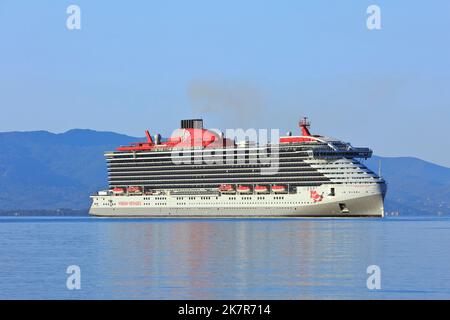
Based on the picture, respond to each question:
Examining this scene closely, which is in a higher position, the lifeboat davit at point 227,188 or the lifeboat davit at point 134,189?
the lifeboat davit at point 227,188

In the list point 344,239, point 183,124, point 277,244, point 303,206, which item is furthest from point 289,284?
point 183,124

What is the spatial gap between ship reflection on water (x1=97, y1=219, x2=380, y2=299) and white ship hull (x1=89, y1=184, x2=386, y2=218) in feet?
141

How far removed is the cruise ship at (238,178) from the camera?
14538 cm

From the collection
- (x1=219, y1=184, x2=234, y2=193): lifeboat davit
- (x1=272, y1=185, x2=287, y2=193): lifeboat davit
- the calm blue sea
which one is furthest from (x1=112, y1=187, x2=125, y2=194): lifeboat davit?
the calm blue sea

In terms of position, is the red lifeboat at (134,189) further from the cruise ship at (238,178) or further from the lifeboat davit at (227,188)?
the lifeboat davit at (227,188)

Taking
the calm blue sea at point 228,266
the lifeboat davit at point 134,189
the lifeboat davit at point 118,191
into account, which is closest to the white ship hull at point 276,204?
the lifeboat davit at point 134,189

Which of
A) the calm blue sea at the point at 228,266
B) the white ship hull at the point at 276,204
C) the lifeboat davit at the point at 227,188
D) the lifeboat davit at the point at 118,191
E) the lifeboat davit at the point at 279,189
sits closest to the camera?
the calm blue sea at the point at 228,266

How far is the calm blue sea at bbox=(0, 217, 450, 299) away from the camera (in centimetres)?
5131

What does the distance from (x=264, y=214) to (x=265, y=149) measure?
41.5 feet

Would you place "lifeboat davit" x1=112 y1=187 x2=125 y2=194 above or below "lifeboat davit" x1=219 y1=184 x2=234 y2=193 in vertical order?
below

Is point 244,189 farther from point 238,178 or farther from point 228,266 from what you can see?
point 228,266

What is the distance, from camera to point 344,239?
9119 centimetres

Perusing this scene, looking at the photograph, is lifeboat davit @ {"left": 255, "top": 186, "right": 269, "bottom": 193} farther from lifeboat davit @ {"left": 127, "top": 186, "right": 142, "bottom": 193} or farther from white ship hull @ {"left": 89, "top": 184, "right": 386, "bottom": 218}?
lifeboat davit @ {"left": 127, "top": 186, "right": 142, "bottom": 193}

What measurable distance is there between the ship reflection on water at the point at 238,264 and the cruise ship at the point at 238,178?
146ft
